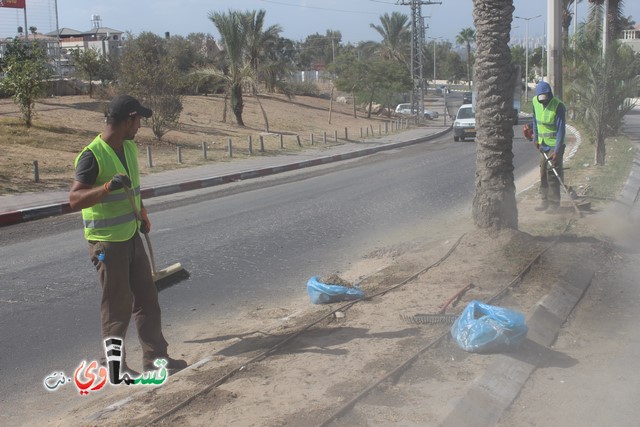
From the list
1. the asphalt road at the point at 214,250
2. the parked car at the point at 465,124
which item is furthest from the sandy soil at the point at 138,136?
the parked car at the point at 465,124

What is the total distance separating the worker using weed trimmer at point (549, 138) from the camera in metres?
10.7

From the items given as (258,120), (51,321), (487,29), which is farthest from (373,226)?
(258,120)

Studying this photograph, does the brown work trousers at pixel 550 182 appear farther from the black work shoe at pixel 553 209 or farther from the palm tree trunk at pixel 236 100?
the palm tree trunk at pixel 236 100

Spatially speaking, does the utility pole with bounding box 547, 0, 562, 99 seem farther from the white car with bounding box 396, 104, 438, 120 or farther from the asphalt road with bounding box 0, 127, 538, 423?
the white car with bounding box 396, 104, 438, 120

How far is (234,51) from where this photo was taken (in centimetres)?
3534

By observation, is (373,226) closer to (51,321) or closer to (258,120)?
(51,321)

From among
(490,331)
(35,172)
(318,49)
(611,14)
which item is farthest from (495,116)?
(318,49)

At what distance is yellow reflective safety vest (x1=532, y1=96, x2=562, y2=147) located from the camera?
1075 cm

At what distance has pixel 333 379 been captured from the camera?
15.6ft

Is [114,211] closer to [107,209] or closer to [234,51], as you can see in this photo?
[107,209]

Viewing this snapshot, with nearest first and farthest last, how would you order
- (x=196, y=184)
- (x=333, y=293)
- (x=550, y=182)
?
(x=333, y=293)
(x=550, y=182)
(x=196, y=184)

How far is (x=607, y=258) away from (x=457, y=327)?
3777 mm

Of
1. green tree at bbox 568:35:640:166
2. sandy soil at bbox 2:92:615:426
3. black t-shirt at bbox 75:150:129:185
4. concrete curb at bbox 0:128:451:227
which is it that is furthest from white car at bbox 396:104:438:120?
black t-shirt at bbox 75:150:129:185

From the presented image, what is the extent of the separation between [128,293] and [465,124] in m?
29.2
